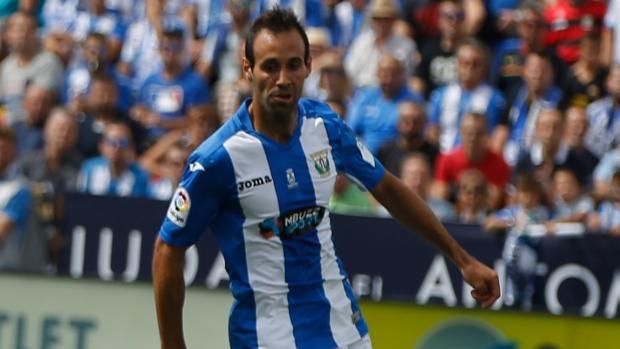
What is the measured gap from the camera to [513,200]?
10.6 m

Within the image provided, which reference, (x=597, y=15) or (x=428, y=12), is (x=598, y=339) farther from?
(x=428, y=12)

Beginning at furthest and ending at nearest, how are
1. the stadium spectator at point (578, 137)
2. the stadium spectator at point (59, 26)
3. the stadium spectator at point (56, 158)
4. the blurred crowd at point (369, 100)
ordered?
the stadium spectator at point (59, 26) → the stadium spectator at point (56, 158) → the stadium spectator at point (578, 137) → the blurred crowd at point (369, 100)

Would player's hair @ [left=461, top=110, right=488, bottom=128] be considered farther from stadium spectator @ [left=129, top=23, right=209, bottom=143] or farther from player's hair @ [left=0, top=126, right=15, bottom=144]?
player's hair @ [left=0, top=126, right=15, bottom=144]

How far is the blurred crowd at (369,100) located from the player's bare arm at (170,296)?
4.54 m

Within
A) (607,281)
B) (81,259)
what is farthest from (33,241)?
(607,281)

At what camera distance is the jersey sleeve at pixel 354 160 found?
19.3 ft

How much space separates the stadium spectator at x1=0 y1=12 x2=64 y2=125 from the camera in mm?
13562

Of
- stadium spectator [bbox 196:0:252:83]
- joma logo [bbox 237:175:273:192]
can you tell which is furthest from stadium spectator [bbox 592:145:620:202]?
joma logo [bbox 237:175:273:192]

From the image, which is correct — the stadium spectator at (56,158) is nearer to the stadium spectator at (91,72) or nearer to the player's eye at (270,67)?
the stadium spectator at (91,72)

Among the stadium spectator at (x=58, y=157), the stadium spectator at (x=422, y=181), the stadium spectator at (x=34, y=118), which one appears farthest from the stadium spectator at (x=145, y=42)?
the stadium spectator at (x=422, y=181)

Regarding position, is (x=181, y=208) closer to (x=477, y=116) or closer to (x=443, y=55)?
(x=477, y=116)

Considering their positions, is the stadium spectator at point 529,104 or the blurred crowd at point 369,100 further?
the stadium spectator at point 529,104

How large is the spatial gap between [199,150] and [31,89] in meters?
7.66

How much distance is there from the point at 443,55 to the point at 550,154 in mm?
2113
